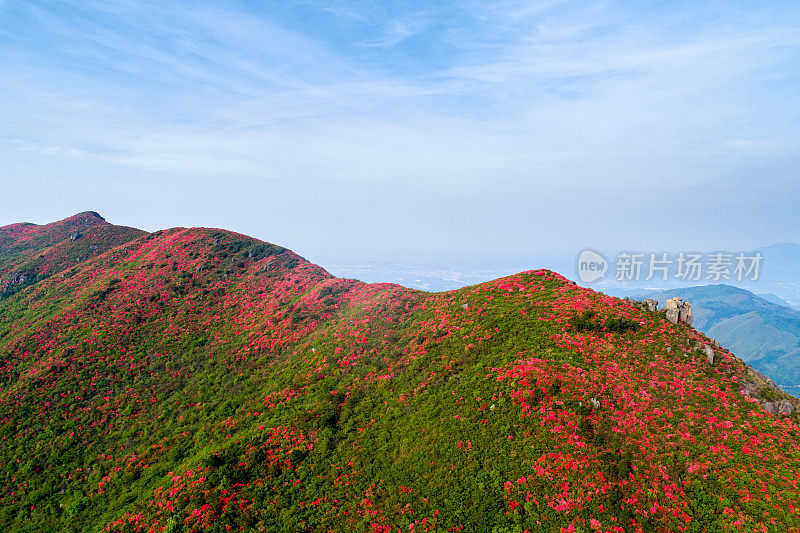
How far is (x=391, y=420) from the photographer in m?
29.5

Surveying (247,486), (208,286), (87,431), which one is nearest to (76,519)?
(87,431)

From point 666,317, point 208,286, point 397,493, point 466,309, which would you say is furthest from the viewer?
point 208,286

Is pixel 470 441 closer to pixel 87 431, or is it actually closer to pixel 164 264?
pixel 87 431

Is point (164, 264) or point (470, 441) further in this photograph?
point (164, 264)

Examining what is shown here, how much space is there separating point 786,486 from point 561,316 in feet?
60.1

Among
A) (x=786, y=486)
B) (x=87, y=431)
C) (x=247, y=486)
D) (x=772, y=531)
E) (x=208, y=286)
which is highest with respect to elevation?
(x=208, y=286)

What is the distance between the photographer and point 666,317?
110ft

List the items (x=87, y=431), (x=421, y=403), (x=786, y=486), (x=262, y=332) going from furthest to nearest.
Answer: (x=262, y=332), (x=87, y=431), (x=421, y=403), (x=786, y=486)

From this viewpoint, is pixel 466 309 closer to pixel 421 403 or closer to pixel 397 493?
pixel 421 403

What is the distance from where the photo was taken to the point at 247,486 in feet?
83.5

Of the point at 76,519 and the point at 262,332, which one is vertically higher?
the point at 262,332

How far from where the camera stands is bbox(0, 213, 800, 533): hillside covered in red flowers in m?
21.7

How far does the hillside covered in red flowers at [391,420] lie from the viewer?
856 inches

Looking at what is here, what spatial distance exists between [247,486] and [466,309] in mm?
27690
